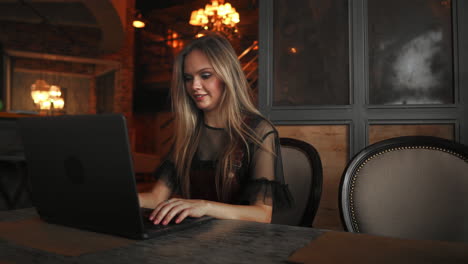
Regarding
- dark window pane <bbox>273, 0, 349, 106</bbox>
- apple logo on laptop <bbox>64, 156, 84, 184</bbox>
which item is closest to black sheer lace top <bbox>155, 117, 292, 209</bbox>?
apple logo on laptop <bbox>64, 156, 84, 184</bbox>

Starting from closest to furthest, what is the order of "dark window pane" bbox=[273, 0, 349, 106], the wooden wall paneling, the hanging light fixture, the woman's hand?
1. the woman's hand
2. the wooden wall paneling
3. "dark window pane" bbox=[273, 0, 349, 106]
4. the hanging light fixture

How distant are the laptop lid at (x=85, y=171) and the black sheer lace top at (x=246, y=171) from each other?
0.61m

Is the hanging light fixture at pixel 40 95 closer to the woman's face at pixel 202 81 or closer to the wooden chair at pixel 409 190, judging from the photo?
the woman's face at pixel 202 81

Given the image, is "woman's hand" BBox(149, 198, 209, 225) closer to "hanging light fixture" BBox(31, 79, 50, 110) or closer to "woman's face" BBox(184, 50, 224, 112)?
"woman's face" BBox(184, 50, 224, 112)

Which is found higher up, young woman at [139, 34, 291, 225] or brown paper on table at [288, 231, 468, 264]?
young woman at [139, 34, 291, 225]

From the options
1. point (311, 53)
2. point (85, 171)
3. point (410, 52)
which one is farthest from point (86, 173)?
point (410, 52)

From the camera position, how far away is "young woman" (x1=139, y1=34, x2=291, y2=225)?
1.28m

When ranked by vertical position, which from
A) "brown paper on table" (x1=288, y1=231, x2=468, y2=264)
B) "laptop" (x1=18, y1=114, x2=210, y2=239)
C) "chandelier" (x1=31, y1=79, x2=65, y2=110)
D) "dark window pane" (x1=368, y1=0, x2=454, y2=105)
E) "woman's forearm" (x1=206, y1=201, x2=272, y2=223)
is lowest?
"woman's forearm" (x1=206, y1=201, x2=272, y2=223)

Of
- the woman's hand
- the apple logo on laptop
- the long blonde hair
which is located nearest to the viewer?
the apple logo on laptop

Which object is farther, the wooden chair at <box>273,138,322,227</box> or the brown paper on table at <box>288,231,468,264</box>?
the wooden chair at <box>273,138,322,227</box>

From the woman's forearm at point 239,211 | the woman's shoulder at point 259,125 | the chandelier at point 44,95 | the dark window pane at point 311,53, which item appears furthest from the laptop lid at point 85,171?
the chandelier at point 44,95

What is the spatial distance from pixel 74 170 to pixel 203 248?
1.01ft

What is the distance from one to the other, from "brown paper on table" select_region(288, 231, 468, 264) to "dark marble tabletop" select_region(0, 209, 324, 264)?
3 cm

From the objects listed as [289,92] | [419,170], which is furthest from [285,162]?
[289,92]
